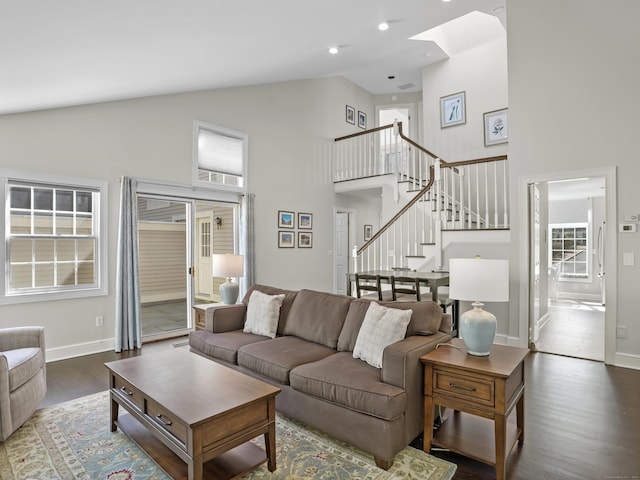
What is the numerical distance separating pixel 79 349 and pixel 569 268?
10387 mm

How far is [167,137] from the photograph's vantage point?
Answer: 508 centimetres

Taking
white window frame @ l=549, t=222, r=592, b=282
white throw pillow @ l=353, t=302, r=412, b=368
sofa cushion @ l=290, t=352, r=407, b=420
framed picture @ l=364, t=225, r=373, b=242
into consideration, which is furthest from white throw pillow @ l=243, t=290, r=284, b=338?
white window frame @ l=549, t=222, r=592, b=282

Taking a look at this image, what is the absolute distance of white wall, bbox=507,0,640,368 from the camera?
3854 mm

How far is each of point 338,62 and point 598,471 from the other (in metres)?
5.95

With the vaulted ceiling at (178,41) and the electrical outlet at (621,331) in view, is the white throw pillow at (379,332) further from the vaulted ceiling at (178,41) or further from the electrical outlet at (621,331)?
the electrical outlet at (621,331)

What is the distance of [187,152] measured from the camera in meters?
5.30

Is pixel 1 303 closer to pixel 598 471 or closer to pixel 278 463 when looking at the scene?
pixel 278 463

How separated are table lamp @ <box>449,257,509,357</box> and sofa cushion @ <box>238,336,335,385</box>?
3.83ft

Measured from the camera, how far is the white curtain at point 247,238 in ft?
19.5

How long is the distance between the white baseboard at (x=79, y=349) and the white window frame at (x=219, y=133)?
2.46m

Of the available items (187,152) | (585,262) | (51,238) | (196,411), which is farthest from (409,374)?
(585,262)

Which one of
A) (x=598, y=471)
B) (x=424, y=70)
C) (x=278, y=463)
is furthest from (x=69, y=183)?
(x=424, y=70)

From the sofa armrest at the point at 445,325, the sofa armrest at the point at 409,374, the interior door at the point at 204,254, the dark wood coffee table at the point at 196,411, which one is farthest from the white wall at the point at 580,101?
the interior door at the point at 204,254

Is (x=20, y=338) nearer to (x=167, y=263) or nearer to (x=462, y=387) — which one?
(x=167, y=263)
